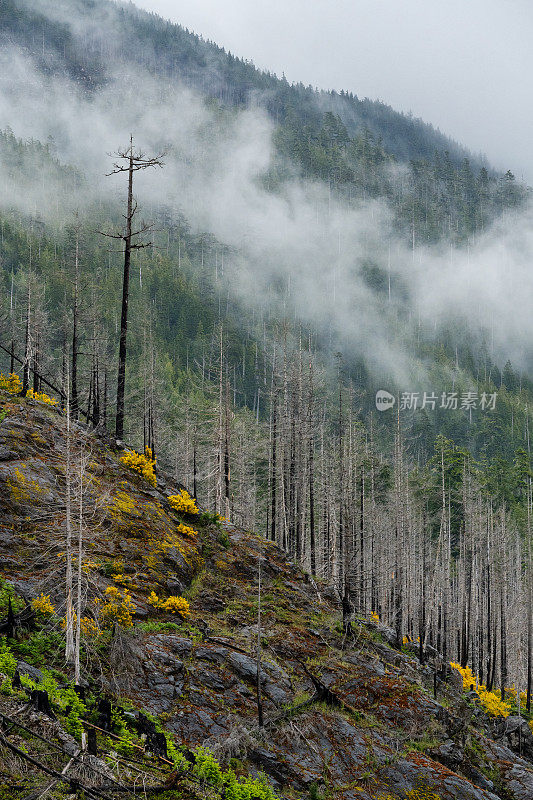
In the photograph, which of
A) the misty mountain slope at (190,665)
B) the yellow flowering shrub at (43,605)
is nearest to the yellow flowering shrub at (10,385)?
the misty mountain slope at (190,665)

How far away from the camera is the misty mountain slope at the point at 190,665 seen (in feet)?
29.9

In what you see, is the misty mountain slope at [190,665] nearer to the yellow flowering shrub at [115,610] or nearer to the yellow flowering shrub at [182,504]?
the yellow flowering shrub at [115,610]

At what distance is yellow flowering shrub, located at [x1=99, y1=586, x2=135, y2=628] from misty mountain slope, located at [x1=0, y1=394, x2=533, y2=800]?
0.13 ft

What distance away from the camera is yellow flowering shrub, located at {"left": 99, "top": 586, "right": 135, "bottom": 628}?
11.2 metres

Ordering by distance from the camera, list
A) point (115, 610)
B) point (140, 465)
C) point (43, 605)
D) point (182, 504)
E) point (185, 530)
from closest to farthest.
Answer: point (43, 605) < point (115, 610) < point (185, 530) < point (182, 504) < point (140, 465)

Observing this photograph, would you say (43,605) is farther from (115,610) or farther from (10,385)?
(10,385)

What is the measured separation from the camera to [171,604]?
13.2 m

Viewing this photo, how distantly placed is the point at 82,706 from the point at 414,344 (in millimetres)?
176940

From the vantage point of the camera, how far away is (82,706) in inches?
312

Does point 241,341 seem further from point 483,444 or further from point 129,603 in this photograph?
point 129,603

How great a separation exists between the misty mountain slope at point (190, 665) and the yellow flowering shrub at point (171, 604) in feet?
0.51

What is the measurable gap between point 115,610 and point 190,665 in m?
2.05

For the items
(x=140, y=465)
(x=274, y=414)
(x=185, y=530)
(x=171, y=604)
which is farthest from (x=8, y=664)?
(x=274, y=414)

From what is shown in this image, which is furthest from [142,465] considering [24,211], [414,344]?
[414,344]
